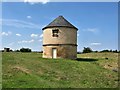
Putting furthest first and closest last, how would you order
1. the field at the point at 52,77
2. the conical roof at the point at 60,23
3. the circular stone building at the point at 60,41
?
the conical roof at the point at 60,23 → the circular stone building at the point at 60,41 → the field at the point at 52,77

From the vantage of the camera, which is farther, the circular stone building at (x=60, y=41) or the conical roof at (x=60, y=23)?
the conical roof at (x=60, y=23)

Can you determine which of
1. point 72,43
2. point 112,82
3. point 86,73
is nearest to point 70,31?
point 72,43

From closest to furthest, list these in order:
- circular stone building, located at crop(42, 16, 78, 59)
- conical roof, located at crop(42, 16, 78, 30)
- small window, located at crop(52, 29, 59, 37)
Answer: circular stone building, located at crop(42, 16, 78, 59)
small window, located at crop(52, 29, 59, 37)
conical roof, located at crop(42, 16, 78, 30)

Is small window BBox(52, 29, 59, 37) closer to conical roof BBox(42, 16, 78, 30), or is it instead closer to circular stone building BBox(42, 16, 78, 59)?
circular stone building BBox(42, 16, 78, 59)

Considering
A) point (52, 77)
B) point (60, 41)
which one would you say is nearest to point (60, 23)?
point (60, 41)

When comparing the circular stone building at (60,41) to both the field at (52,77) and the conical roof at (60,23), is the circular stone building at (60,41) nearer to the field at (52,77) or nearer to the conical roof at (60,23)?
the conical roof at (60,23)

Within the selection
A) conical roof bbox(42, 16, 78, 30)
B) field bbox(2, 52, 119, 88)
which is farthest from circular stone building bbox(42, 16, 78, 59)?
field bbox(2, 52, 119, 88)

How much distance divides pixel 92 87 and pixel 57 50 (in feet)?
58.1

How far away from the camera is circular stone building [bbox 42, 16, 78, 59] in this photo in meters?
35.9

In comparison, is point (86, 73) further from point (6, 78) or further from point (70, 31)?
point (70, 31)

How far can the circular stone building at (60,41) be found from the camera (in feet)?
118

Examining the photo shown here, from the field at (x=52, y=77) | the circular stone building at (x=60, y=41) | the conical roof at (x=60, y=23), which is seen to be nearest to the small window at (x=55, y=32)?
the circular stone building at (x=60, y=41)

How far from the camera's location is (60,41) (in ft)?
118

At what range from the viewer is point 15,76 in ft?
67.7
